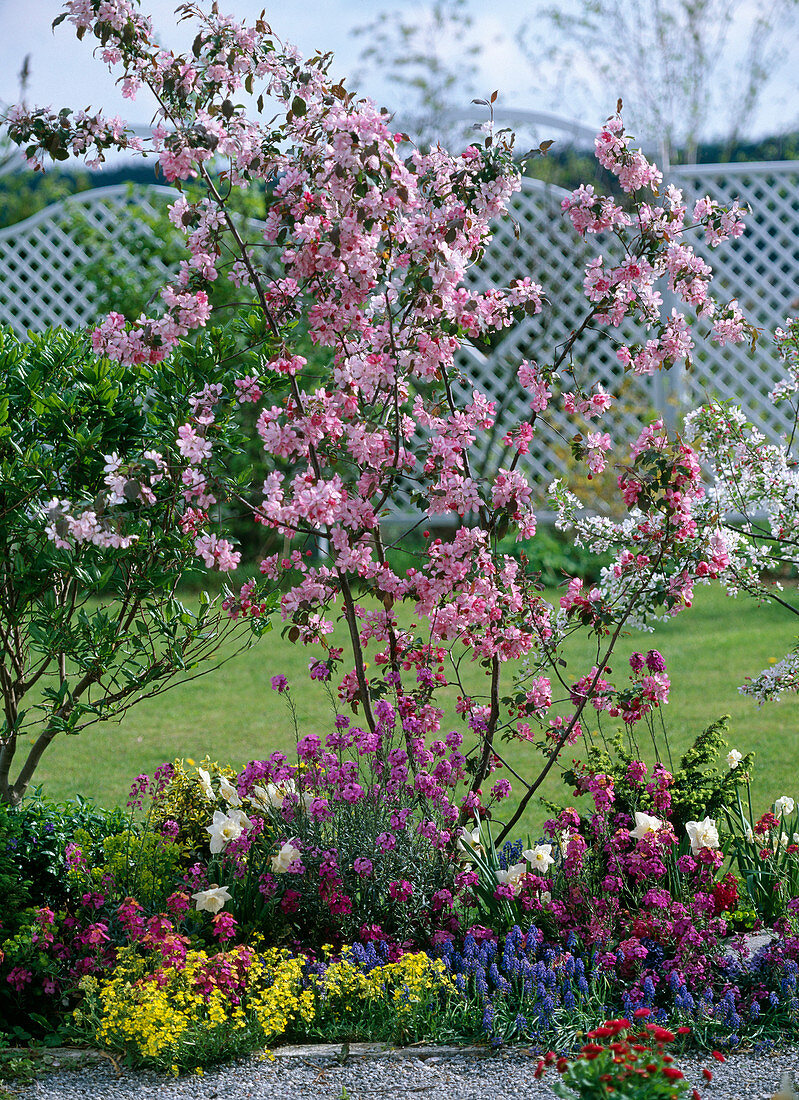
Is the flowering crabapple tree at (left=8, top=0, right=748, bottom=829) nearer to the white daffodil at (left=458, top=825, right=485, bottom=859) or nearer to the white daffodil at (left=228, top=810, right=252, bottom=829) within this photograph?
the white daffodil at (left=458, top=825, right=485, bottom=859)

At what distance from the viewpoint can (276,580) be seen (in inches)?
116

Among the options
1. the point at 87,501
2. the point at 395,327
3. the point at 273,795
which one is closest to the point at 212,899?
the point at 273,795

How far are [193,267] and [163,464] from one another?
1.83 ft

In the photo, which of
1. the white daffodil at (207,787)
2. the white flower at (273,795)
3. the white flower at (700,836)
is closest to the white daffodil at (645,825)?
the white flower at (700,836)

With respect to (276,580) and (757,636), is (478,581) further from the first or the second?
(757,636)

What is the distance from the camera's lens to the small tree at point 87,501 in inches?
110

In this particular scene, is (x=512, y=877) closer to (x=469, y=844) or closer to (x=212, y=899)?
(x=469, y=844)

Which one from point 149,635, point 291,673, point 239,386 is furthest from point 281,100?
point 291,673

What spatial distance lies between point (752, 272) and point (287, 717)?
599 cm

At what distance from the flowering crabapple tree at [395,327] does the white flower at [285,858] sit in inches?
14.7

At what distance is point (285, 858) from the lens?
2588 mm

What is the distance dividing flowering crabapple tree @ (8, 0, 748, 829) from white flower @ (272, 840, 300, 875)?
373mm

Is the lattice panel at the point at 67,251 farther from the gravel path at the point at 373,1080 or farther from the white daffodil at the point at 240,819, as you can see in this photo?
the gravel path at the point at 373,1080

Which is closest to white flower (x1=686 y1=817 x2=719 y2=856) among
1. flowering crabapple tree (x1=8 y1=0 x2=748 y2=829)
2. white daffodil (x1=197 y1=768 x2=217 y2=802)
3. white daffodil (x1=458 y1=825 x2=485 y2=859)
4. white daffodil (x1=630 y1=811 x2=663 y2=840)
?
white daffodil (x1=630 y1=811 x2=663 y2=840)
